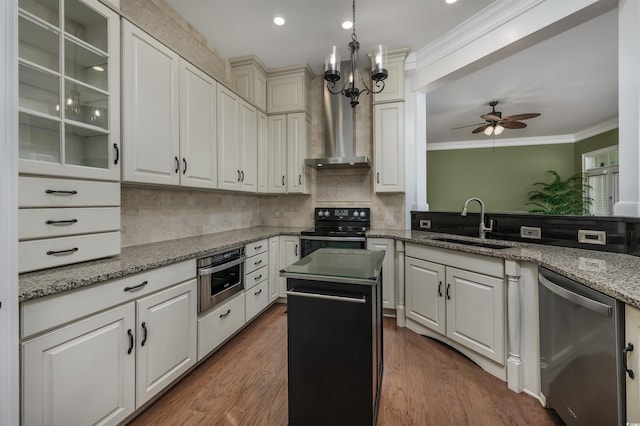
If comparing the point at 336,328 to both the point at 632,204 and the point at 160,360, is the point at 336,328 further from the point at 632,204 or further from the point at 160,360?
the point at 632,204

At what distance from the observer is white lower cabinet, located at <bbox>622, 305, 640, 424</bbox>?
0.97 meters

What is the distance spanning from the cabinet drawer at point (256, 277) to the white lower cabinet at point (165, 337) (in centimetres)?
71

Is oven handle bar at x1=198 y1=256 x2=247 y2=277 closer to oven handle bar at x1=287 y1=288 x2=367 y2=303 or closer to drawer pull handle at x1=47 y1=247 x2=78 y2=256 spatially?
drawer pull handle at x1=47 y1=247 x2=78 y2=256

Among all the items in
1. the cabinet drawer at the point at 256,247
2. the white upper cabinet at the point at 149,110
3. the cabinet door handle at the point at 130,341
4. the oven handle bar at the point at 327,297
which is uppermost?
the white upper cabinet at the point at 149,110

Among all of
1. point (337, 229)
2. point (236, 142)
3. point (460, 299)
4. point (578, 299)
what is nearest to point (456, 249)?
point (460, 299)

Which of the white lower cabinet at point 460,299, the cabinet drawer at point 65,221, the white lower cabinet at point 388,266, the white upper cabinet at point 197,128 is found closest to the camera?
the cabinet drawer at point 65,221

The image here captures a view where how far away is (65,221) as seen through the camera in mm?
1348

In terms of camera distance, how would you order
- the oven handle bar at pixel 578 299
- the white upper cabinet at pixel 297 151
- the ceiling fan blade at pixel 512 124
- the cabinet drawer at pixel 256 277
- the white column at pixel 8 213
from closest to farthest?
the white column at pixel 8 213, the oven handle bar at pixel 578 299, the cabinet drawer at pixel 256 277, the white upper cabinet at pixel 297 151, the ceiling fan blade at pixel 512 124

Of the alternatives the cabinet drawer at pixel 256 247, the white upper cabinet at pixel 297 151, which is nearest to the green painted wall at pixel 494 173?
the white upper cabinet at pixel 297 151

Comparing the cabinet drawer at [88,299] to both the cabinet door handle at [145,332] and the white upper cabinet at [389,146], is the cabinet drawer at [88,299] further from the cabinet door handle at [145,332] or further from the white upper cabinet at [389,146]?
the white upper cabinet at [389,146]

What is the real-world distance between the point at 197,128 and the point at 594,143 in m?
7.82

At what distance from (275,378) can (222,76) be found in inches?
127

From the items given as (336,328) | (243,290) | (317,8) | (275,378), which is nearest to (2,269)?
(336,328)

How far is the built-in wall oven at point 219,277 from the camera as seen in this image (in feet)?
6.40
